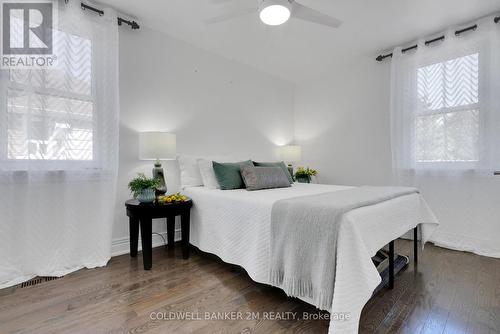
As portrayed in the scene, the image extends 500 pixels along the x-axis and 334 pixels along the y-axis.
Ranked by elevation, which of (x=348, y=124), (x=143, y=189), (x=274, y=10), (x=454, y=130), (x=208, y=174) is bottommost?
(x=143, y=189)

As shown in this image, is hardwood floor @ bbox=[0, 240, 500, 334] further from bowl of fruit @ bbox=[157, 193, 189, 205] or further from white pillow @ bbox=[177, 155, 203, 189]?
white pillow @ bbox=[177, 155, 203, 189]

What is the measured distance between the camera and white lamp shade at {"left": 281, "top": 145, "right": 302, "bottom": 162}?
3.98m

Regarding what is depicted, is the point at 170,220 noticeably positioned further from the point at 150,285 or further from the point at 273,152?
the point at 273,152

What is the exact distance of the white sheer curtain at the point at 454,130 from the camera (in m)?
2.46

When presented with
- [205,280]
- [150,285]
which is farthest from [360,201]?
[150,285]

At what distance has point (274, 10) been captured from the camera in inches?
66.8

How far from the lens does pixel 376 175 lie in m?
3.43

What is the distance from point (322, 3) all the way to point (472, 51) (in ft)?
5.73

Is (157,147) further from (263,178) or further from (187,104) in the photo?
(263,178)

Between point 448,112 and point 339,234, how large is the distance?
2439 mm

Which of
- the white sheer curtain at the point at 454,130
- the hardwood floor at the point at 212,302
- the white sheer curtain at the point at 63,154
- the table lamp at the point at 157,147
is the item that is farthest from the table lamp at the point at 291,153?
the white sheer curtain at the point at 63,154

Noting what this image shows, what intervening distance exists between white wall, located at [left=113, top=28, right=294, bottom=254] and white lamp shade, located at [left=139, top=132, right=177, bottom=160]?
26cm

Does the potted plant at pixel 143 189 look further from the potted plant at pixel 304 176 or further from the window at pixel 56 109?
the potted plant at pixel 304 176

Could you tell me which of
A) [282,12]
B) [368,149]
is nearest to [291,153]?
[368,149]
